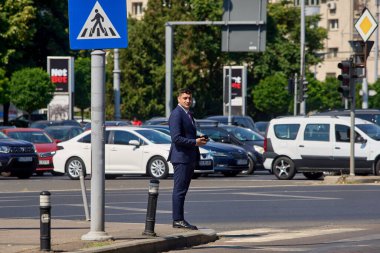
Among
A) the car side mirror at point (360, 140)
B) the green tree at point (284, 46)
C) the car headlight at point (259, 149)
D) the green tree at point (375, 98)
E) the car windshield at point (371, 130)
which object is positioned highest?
the green tree at point (284, 46)

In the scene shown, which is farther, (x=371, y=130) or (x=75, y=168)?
(x=75, y=168)

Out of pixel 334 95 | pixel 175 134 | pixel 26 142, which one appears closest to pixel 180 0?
pixel 334 95

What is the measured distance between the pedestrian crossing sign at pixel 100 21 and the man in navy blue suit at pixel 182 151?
2.32m

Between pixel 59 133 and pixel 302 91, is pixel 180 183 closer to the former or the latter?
pixel 59 133

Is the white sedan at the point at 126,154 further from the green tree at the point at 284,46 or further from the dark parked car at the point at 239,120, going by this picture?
the green tree at the point at 284,46

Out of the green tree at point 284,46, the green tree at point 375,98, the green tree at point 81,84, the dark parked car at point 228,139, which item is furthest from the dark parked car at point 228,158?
A: the green tree at point 81,84

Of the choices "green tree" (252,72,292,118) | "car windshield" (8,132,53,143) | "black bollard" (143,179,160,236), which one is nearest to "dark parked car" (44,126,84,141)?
"car windshield" (8,132,53,143)

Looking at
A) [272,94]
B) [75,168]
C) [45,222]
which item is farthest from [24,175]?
[272,94]

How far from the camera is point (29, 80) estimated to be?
70938 mm

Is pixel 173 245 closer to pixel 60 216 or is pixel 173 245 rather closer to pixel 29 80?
pixel 60 216

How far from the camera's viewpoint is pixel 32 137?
4188 cm

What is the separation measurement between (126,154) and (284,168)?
4.36 meters

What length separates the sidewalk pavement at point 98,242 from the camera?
14.7 metres

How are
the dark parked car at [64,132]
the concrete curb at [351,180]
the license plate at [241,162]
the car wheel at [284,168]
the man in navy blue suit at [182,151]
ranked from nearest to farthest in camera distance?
the man in navy blue suit at [182,151] → the concrete curb at [351,180] → the car wheel at [284,168] → the license plate at [241,162] → the dark parked car at [64,132]
